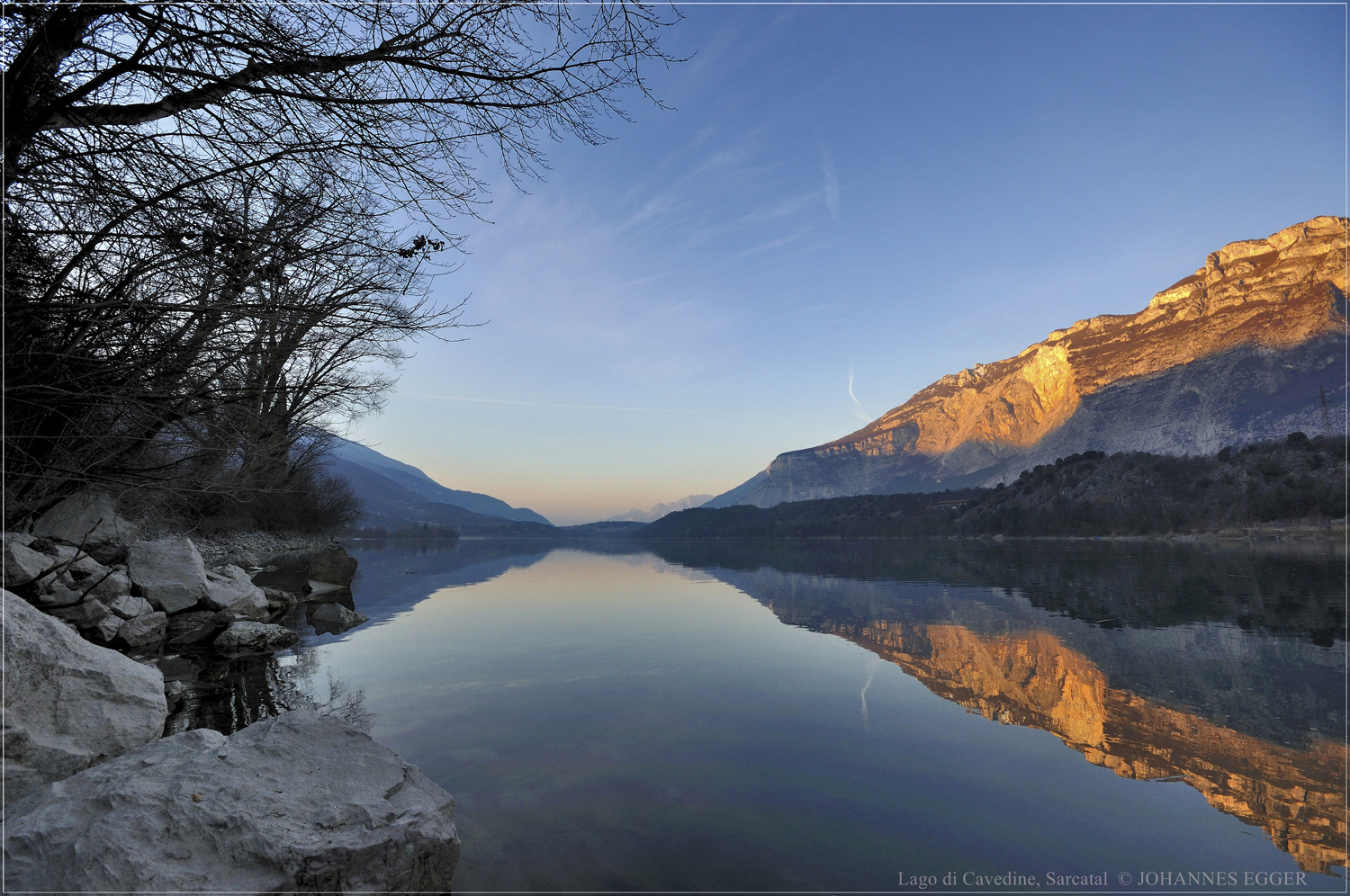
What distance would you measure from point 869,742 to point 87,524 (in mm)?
15262

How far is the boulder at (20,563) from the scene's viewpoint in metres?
7.80

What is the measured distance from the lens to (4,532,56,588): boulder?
7797 millimetres

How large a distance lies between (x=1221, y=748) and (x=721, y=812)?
566 cm

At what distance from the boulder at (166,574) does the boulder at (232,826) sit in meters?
9.55

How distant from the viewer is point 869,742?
6.83 metres

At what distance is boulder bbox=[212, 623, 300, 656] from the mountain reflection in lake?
24.7 inches

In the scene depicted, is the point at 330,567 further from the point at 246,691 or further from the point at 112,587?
the point at 246,691

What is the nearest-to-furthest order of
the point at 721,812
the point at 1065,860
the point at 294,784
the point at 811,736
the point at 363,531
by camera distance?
the point at 294,784
the point at 1065,860
the point at 721,812
the point at 811,736
the point at 363,531

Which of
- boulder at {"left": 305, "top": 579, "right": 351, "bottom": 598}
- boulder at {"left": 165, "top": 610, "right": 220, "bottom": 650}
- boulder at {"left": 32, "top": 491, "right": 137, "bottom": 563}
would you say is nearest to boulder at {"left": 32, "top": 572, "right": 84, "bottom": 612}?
boulder at {"left": 32, "top": 491, "right": 137, "bottom": 563}

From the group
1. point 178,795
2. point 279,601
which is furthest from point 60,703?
point 279,601

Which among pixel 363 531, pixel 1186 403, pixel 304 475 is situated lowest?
pixel 363 531

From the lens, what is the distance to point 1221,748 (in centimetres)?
639

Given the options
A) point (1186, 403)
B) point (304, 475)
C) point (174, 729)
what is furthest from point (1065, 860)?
point (1186, 403)

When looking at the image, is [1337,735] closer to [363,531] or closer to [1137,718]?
[1137,718]
